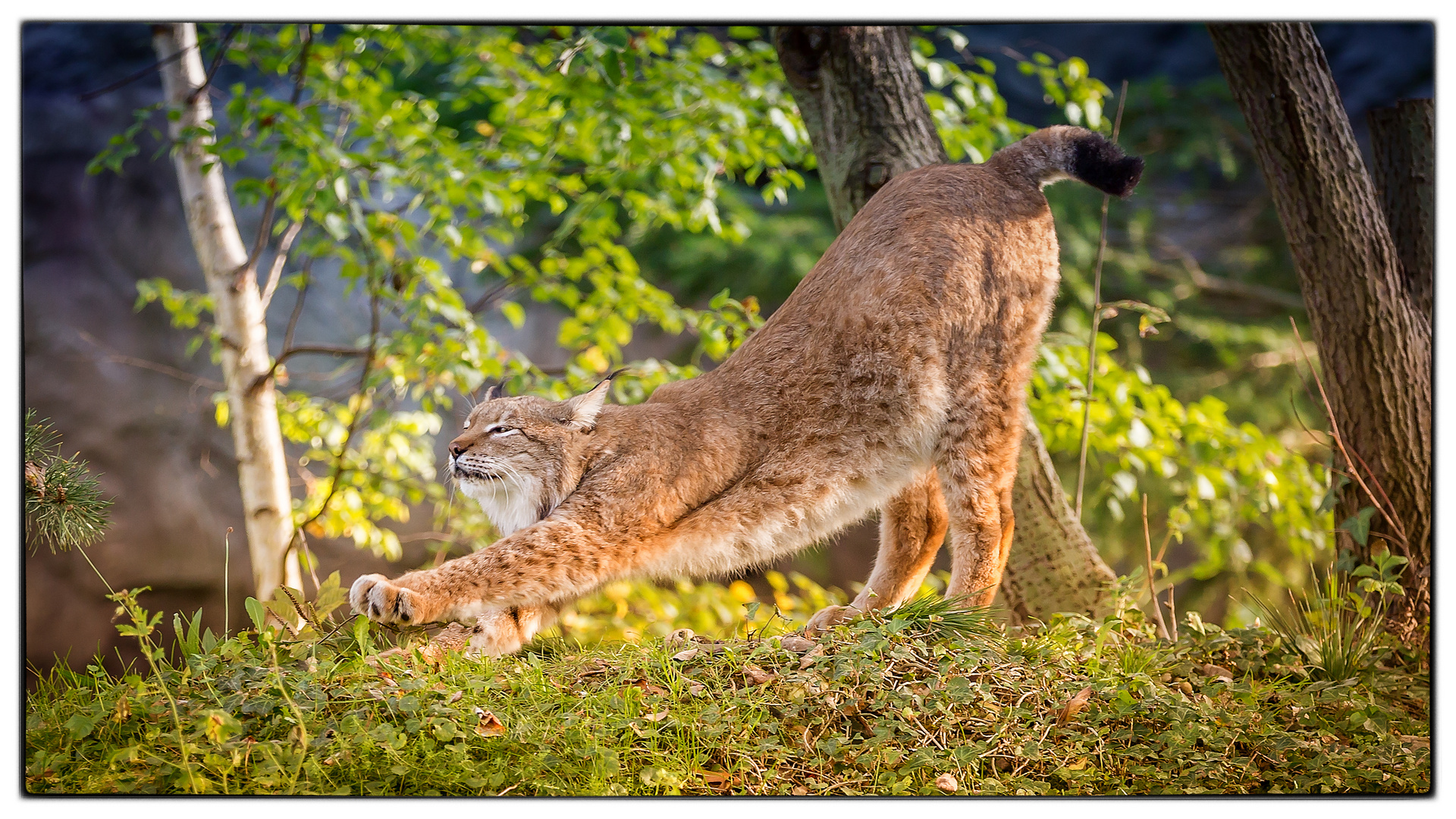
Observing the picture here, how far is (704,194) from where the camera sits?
4.80 metres

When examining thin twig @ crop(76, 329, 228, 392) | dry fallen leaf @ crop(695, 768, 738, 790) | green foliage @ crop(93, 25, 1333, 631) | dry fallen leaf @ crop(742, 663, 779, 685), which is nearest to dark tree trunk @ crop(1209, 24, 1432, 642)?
green foliage @ crop(93, 25, 1333, 631)

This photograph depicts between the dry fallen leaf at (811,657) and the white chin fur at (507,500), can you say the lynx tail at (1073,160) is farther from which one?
the white chin fur at (507,500)

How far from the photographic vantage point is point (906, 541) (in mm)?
3451

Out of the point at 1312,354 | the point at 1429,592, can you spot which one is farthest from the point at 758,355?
the point at 1312,354

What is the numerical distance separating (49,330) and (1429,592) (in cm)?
620

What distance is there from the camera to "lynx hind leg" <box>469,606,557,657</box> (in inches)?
115

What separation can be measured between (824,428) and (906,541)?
0.67 meters

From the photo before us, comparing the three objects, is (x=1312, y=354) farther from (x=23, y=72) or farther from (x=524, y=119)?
(x=23, y=72)

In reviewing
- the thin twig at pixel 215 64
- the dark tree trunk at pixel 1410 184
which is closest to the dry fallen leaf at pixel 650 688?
the thin twig at pixel 215 64

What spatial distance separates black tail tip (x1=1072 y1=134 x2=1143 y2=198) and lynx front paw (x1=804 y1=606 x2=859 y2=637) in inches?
65.1

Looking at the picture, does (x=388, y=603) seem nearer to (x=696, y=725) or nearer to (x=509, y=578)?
(x=509, y=578)

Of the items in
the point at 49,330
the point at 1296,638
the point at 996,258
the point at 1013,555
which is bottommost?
the point at 1296,638

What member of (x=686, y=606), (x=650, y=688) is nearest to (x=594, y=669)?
(x=650, y=688)

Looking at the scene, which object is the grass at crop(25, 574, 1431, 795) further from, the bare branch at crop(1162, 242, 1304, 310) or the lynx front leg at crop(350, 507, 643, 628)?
the bare branch at crop(1162, 242, 1304, 310)
